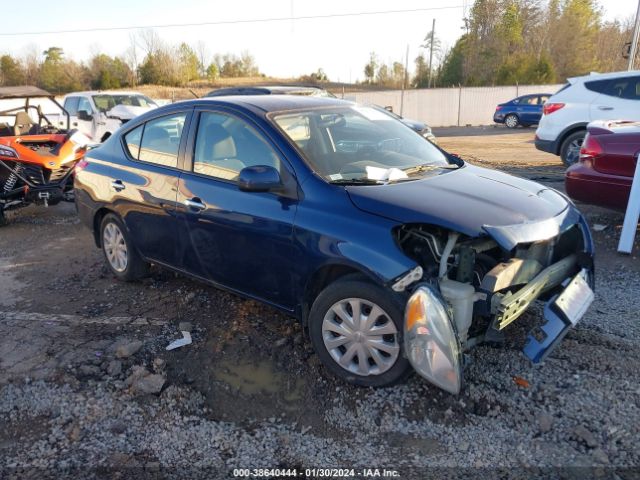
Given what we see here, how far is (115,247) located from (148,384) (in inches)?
85.1

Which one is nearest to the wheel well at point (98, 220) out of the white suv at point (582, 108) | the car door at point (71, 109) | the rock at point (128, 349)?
the rock at point (128, 349)

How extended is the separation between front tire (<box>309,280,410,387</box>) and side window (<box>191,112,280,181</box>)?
3.27ft

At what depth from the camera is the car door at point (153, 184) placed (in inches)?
165

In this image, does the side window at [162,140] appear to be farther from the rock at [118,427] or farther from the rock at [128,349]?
the rock at [118,427]

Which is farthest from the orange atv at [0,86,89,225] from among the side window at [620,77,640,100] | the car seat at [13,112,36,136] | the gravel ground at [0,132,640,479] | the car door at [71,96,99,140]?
the side window at [620,77,640,100]

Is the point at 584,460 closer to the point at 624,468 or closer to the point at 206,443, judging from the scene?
the point at 624,468

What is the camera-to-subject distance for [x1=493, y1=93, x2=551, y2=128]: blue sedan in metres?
22.9

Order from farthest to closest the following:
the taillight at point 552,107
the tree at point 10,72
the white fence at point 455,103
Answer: the tree at point 10,72 → the white fence at point 455,103 → the taillight at point 552,107

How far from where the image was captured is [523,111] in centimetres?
2323

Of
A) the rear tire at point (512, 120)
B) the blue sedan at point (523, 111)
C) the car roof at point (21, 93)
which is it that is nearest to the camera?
the car roof at point (21, 93)

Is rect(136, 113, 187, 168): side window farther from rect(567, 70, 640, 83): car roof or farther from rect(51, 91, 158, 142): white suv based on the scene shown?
rect(51, 91, 158, 142): white suv

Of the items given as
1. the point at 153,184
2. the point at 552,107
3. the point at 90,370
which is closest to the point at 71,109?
the point at 153,184

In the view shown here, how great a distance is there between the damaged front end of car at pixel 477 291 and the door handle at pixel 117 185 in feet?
9.07

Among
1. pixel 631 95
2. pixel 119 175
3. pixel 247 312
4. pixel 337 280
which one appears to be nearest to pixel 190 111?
pixel 119 175
